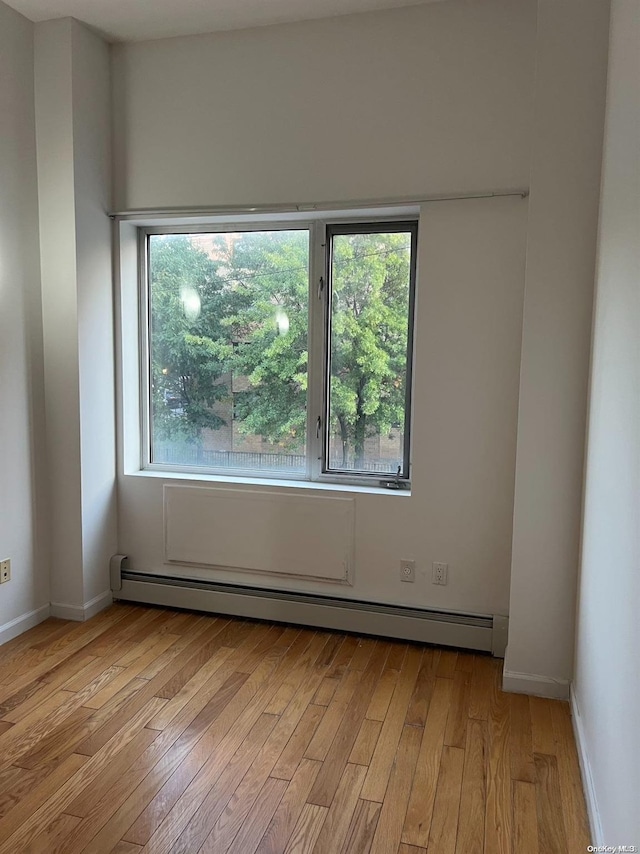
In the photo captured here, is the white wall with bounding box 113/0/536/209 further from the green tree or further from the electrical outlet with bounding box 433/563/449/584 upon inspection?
the electrical outlet with bounding box 433/563/449/584

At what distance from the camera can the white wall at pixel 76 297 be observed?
3199 millimetres

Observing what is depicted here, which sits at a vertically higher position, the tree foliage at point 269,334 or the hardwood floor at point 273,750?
Result: the tree foliage at point 269,334

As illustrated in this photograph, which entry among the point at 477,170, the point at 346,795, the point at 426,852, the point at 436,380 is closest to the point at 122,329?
the point at 436,380

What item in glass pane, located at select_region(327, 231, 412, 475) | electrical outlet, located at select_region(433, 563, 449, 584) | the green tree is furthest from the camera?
the green tree

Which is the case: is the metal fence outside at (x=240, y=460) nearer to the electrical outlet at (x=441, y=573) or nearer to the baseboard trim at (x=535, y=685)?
the electrical outlet at (x=441, y=573)

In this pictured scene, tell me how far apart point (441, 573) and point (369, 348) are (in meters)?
1.19

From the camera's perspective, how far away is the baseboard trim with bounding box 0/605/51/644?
316 centimetres

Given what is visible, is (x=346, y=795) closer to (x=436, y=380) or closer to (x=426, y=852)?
(x=426, y=852)

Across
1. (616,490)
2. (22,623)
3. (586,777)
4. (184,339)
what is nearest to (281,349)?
(184,339)

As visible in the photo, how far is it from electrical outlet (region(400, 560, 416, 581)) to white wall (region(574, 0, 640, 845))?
3.14ft

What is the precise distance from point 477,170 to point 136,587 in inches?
111

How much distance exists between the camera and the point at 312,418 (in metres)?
3.46

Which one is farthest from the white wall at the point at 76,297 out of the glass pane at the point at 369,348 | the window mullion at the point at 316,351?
the glass pane at the point at 369,348

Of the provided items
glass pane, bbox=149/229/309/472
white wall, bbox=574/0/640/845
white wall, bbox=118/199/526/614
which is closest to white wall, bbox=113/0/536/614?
white wall, bbox=118/199/526/614
